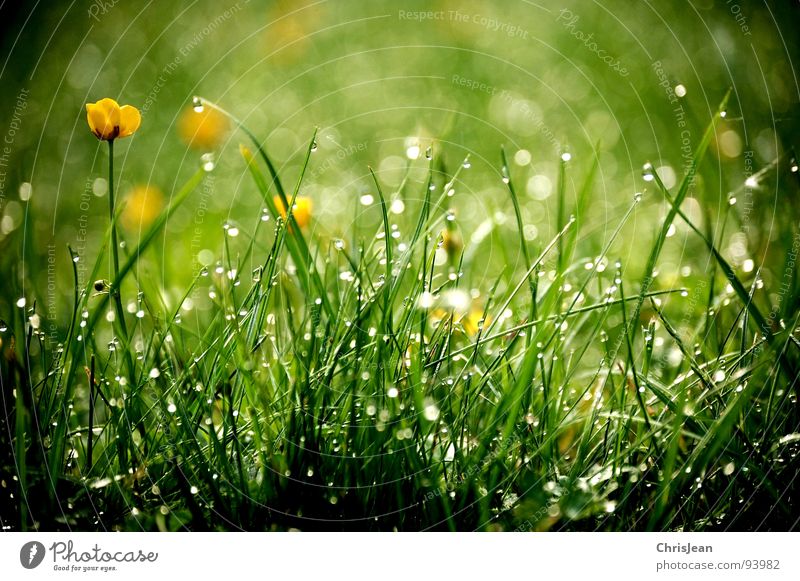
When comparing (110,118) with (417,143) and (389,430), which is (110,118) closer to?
(389,430)

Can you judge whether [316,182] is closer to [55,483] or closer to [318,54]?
[318,54]

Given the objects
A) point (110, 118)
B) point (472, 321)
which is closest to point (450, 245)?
point (472, 321)

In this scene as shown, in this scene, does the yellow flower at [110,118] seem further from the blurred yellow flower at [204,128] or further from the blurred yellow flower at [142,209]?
the blurred yellow flower at [204,128]

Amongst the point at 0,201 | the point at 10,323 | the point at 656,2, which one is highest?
the point at 656,2

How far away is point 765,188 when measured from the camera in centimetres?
76
